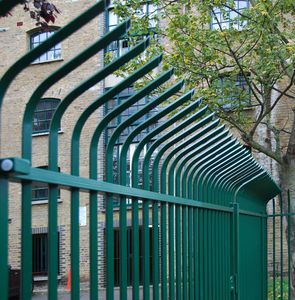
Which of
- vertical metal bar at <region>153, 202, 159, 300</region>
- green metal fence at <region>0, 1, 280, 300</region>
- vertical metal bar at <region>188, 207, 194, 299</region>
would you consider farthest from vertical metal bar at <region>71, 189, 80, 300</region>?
vertical metal bar at <region>188, 207, 194, 299</region>

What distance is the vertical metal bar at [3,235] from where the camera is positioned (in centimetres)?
165

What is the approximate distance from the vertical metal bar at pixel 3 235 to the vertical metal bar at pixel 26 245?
0.15 metres

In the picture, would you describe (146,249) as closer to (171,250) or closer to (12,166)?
(171,250)

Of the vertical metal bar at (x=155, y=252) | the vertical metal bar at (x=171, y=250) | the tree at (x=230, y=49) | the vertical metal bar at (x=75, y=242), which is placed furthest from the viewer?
the tree at (x=230, y=49)

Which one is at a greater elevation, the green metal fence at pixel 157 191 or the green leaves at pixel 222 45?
the green leaves at pixel 222 45

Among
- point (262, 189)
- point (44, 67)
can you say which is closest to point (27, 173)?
point (262, 189)

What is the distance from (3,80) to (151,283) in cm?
165

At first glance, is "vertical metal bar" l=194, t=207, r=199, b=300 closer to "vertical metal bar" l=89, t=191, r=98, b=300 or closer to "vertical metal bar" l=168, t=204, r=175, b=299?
"vertical metal bar" l=168, t=204, r=175, b=299

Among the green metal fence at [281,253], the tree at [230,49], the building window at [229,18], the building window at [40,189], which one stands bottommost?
the green metal fence at [281,253]

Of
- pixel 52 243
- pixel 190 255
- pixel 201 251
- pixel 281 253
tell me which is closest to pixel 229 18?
pixel 281 253

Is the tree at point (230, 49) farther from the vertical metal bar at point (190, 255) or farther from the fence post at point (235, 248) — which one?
the vertical metal bar at point (190, 255)

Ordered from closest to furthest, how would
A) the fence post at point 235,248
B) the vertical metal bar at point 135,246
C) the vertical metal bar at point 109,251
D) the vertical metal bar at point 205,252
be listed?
the vertical metal bar at point 109,251
the vertical metal bar at point 135,246
the vertical metal bar at point 205,252
the fence post at point 235,248

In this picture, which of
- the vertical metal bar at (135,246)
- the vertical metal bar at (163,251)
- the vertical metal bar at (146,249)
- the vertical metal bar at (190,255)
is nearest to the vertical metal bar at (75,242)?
the vertical metal bar at (135,246)

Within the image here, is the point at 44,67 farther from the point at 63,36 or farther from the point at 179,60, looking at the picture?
the point at 63,36
